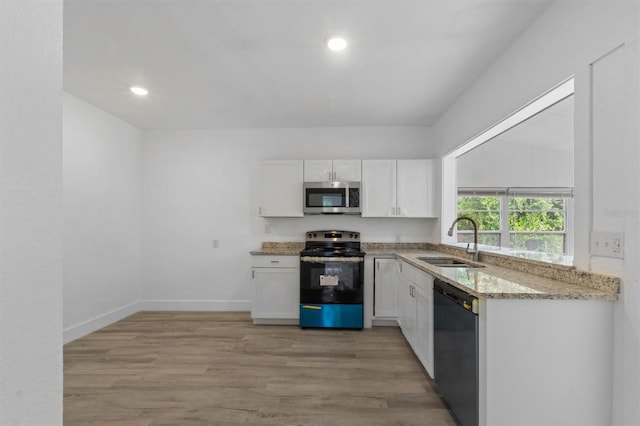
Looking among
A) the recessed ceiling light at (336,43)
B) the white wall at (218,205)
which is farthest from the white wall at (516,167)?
the recessed ceiling light at (336,43)

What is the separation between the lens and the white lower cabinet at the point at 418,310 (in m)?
2.35

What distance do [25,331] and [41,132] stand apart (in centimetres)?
41

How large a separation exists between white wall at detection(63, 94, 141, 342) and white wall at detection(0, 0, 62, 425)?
315cm

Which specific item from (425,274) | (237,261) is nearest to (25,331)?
(425,274)

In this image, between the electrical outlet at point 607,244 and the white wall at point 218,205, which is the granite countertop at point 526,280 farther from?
the white wall at point 218,205

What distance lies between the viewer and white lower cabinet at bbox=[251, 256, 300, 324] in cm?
373

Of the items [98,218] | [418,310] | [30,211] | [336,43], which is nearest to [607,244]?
[418,310]

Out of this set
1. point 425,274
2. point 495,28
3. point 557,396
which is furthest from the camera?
point 425,274

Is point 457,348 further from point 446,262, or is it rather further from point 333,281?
point 333,281

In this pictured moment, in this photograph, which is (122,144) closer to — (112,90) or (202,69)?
(112,90)

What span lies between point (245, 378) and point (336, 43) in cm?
265

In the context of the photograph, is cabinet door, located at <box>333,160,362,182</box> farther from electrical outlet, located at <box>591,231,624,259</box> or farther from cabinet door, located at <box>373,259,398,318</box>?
electrical outlet, located at <box>591,231,624,259</box>

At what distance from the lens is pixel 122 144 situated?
13.2 feet

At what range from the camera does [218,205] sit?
4.35 meters
